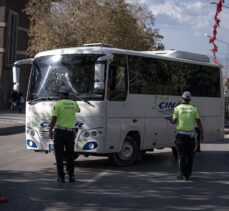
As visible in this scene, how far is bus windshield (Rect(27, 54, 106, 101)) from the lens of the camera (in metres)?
12.9

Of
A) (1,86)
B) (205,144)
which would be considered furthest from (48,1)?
(205,144)

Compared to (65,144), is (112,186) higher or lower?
lower

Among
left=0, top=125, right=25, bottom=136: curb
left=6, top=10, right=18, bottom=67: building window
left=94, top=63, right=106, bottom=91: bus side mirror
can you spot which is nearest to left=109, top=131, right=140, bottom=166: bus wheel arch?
left=94, top=63, right=106, bottom=91: bus side mirror

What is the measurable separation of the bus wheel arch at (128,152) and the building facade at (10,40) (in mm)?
30070

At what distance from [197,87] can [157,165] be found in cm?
378

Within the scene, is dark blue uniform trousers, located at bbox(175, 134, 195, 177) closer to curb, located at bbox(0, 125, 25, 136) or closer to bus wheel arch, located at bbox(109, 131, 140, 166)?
bus wheel arch, located at bbox(109, 131, 140, 166)

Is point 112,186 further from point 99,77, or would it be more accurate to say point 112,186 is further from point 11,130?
point 11,130

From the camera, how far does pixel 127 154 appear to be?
13.8m

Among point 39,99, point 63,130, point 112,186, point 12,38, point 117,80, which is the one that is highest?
point 12,38

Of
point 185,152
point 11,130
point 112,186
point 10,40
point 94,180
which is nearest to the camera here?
point 112,186

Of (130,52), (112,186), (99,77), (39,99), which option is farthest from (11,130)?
(112,186)

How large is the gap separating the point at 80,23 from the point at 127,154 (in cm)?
2394

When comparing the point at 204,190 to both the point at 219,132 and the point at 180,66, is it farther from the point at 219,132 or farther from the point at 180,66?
the point at 219,132

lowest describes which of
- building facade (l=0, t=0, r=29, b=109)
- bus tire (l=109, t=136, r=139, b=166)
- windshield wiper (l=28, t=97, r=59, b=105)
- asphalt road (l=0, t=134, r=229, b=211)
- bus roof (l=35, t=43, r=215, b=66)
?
asphalt road (l=0, t=134, r=229, b=211)
